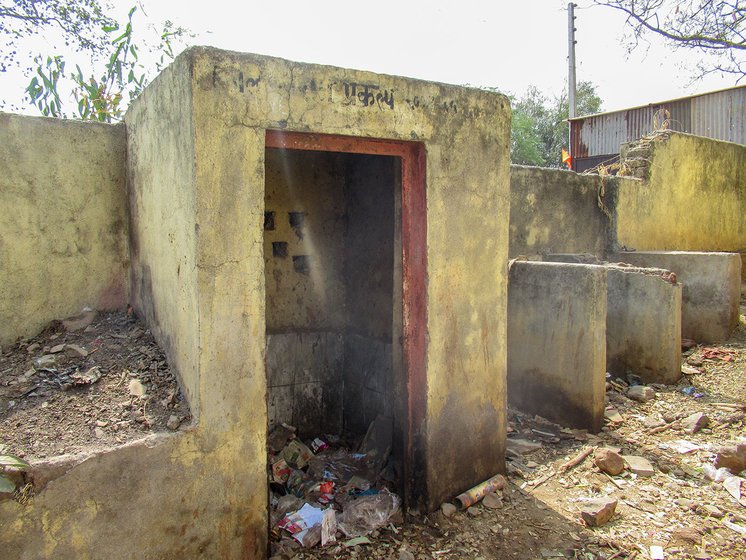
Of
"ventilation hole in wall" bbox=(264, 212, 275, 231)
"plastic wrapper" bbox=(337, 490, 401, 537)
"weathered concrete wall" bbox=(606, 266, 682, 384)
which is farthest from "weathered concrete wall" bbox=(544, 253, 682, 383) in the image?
"plastic wrapper" bbox=(337, 490, 401, 537)

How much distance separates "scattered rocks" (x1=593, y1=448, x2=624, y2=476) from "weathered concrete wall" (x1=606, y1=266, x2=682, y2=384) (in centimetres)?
201

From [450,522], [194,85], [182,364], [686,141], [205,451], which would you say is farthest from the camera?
[686,141]

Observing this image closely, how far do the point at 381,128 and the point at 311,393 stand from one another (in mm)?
2825

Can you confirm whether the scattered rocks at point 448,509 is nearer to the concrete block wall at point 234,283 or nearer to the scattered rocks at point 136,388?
the concrete block wall at point 234,283

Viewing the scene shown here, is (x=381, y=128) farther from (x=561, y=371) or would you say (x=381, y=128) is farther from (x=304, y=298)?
(x=561, y=371)

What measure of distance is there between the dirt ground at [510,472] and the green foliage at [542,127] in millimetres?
16042

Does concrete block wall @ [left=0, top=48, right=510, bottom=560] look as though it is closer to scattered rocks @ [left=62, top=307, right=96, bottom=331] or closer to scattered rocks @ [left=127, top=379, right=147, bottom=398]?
scattered rocks @ [left=127, top=379, right=147, bottom=398]

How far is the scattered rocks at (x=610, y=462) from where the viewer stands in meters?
4.20

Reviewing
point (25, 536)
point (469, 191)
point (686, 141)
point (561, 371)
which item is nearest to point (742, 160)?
point (686, 141)

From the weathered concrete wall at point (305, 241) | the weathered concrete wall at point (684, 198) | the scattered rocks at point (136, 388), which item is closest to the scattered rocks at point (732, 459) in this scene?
the weathered concrete wall at point (305, 241)

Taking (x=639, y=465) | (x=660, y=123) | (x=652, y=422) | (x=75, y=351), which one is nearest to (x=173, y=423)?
(x=75, y=351)

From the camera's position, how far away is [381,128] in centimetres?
326

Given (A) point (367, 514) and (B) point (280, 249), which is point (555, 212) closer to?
(B) point (280, 249)

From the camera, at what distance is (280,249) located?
495 cm
